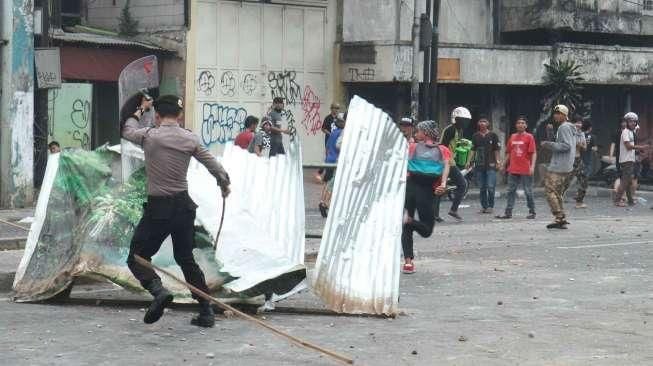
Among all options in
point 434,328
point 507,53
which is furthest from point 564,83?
point 434,328

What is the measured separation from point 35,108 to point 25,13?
199 centimetres

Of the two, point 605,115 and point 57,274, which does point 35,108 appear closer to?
point 57,274

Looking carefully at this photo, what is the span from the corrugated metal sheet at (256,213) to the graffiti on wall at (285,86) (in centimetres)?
1785

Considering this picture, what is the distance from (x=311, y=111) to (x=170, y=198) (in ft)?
66.9

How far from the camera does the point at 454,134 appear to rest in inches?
826

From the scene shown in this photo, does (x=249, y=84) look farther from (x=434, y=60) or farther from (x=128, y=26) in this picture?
(x=434, y=60)

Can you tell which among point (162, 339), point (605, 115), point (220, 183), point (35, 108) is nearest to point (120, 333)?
point (162, 339)

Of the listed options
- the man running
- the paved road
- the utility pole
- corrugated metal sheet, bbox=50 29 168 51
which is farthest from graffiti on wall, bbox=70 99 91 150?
the paved road

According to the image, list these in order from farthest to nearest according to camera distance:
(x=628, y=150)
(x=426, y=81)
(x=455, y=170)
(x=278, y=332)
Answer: (x=426, y=81) < (x=628, y=150) < (x=455, y=170) < (x=278, y=332)

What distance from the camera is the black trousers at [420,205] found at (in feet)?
42.8

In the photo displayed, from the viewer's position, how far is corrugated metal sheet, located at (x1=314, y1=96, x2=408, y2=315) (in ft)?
33.7

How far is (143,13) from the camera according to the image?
28.5 meters

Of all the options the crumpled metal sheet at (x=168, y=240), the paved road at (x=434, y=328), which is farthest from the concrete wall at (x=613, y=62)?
the crumpled metal sheet at (x=168, y=240)

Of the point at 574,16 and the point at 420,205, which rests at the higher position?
the point at 574,16
